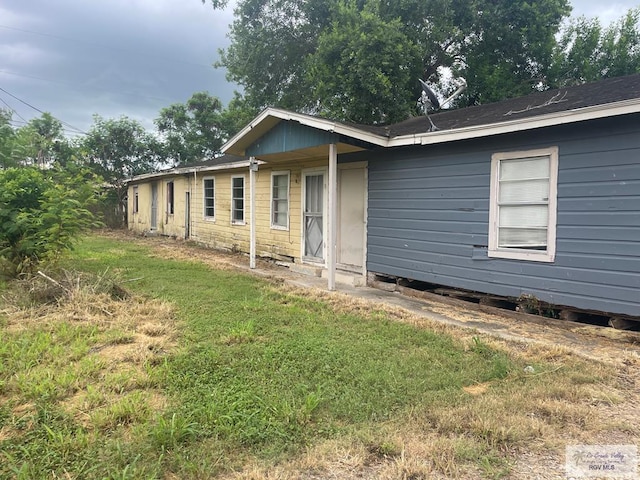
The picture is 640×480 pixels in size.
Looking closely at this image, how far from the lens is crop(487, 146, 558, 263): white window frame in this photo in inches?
207

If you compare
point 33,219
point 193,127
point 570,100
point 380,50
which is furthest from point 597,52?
point 193,127

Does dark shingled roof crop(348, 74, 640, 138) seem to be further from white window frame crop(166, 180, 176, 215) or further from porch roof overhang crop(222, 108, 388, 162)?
white window frame crop(166, 180, 176, 215)

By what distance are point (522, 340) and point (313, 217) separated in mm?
5474

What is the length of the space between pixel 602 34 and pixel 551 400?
19.0 meters

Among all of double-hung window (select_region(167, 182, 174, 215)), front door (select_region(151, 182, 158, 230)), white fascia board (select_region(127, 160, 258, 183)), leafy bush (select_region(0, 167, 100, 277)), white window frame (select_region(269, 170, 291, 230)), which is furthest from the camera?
front door (select_region(151, 182, 158, 230))

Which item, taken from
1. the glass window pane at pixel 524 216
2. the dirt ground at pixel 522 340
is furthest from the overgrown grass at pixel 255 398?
the glass window pane at pixel 524 216

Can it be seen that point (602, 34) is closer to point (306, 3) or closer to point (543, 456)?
point (306, 3)

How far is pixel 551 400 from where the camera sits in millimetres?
3043

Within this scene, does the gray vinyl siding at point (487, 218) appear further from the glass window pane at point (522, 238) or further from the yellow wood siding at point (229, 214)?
the yellow wood siding at point (229, 214)

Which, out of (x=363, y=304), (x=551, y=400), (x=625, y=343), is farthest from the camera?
(x=363, y=304)

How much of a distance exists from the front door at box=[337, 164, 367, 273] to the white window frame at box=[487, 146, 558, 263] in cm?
263

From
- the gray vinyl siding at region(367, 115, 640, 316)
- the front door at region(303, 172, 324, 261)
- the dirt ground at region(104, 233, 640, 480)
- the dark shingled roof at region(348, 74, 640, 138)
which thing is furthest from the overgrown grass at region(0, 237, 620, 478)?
the front door at region(303, 172, 324, 261)

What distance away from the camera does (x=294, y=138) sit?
7.93m

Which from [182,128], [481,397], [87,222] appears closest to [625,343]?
[481,397]
